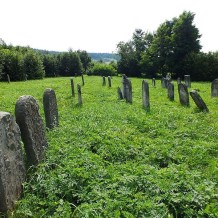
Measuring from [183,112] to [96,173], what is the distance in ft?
27.4

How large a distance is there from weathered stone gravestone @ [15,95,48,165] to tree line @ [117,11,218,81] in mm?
40624

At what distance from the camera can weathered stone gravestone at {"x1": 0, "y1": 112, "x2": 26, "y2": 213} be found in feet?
16.5

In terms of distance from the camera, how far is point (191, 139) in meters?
8.94

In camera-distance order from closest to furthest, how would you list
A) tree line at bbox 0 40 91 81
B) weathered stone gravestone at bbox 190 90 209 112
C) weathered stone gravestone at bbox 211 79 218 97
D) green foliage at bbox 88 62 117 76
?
weathered stone gravestone at bbox 190 90 209 112
weathered stone gravestone at bbox 211 79 218 97
tree line at bbox 0 40 91 81
green foliage at bbox 88 62 117 76

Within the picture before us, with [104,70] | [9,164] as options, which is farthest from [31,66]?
[9,164]

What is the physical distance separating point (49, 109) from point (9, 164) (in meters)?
4.37

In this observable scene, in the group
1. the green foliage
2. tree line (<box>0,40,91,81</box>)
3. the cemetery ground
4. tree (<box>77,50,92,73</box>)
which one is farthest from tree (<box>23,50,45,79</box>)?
the cemetery ground

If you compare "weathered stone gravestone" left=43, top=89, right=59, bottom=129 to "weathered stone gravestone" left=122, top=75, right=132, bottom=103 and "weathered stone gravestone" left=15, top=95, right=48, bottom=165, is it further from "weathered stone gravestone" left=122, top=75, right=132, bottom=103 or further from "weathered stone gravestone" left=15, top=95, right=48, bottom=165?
"weathered stone gravestone" left=122, top=75, right=132, bottom=103

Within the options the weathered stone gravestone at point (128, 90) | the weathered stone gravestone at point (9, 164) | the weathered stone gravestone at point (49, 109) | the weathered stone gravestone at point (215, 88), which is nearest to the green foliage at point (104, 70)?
the weathered stone gravestone at point (215, 88)

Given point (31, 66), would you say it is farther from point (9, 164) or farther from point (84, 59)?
point (9, 164)

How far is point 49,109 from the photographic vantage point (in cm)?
961

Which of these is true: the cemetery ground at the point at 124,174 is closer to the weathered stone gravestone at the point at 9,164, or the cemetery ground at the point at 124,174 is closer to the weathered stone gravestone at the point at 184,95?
the weathered stone gravestone at the point at 9,164

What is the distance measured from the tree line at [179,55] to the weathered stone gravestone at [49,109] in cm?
3790

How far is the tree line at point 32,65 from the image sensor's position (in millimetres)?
46281
